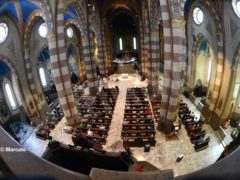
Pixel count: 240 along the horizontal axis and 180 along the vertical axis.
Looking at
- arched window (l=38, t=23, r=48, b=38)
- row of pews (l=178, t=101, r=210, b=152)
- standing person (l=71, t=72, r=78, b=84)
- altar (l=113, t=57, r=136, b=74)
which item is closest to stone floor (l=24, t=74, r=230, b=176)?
row of pews (l=178, t=101, r=210, b=152)

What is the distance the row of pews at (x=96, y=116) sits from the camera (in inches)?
498

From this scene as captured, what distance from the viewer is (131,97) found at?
19328 mm

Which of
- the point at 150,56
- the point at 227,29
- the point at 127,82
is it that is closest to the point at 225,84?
the point at 227,29

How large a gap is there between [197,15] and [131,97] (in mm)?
9287

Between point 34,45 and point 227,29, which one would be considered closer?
point 227,29

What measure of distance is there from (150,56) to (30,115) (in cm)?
1325

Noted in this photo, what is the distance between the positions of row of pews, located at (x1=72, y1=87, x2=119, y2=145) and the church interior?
8cm

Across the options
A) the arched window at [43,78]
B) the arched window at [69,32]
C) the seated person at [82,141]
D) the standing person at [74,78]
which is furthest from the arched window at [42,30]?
the seated person at [82,141]

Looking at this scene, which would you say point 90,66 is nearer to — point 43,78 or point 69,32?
point 43,78

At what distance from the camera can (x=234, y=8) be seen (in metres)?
11.5

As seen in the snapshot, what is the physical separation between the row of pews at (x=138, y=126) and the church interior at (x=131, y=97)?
64 mm

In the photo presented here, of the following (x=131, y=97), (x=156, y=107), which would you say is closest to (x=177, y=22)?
(x=156, y=107)

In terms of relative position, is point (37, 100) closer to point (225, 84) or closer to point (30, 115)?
point (30, 115)

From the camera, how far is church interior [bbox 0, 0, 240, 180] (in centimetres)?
1016
